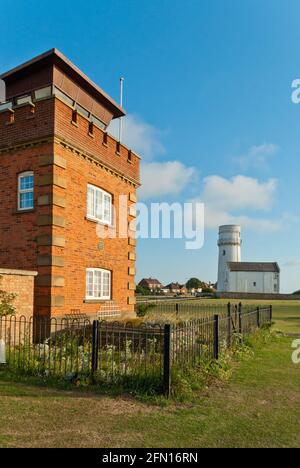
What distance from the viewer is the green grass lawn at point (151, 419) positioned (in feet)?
16.8

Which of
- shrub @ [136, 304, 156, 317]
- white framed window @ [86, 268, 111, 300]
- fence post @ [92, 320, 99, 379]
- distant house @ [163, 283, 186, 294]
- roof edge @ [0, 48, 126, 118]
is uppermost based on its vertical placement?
roof edge @ [0, 48, 126, 118]

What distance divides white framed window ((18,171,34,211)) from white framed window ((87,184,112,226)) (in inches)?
91.7

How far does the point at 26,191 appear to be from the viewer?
13.3 metres

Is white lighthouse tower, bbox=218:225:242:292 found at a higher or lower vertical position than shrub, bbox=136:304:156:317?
higher

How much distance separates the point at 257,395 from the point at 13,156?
37.1ft

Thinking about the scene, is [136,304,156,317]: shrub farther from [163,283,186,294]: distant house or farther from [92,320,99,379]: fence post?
[163,283,186,294]: distant house

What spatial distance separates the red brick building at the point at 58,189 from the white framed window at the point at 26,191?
0.04 meters

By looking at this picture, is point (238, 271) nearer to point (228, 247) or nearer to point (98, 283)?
point (228, 247)

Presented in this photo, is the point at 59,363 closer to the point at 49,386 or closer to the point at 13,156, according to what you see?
the point at 49,386

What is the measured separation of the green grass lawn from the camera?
512cm

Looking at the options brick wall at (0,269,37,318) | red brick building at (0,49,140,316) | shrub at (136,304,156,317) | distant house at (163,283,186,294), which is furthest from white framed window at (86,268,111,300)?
distant house at (163,283,186,294)

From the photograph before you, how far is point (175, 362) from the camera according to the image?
26.7 feet

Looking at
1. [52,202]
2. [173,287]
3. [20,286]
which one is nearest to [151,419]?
[20,286]
